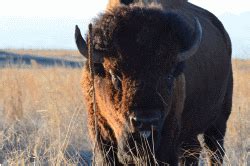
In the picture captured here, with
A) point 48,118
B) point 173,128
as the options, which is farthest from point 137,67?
point 48,118

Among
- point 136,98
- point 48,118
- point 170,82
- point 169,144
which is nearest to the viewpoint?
point 136,98

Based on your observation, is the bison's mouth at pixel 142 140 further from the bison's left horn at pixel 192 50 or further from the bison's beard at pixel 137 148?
the bison's left horn at pixel 192 50

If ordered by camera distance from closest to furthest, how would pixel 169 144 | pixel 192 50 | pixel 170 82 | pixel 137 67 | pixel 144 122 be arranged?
pixel 144 122 → pixel 137 67 → pixel 170 82 → pixel 192 50 → pixel 169 144

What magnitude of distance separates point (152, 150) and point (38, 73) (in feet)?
39.3

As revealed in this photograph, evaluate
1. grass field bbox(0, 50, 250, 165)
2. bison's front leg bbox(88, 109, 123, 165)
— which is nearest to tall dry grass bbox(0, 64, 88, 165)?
grass field bbox(0, 50, 250, 165)

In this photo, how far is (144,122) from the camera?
180 inches

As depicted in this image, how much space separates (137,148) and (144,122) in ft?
1.10

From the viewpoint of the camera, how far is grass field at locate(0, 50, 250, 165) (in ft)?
24.6

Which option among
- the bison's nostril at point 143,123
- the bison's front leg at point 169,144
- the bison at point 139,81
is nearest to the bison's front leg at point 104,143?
the bison at point 139,81

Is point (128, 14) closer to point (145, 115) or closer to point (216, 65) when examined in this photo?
point (145, 115)

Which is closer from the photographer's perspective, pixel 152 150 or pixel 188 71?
pixel 152 150

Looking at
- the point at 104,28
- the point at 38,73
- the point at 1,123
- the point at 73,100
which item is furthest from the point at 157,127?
the point at 38,73

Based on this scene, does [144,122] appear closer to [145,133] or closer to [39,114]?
[145,133]

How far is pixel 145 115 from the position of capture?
458 centimetres
